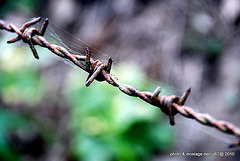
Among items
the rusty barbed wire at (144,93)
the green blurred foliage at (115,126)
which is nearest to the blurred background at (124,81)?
the green blurred foliage at (115,126)

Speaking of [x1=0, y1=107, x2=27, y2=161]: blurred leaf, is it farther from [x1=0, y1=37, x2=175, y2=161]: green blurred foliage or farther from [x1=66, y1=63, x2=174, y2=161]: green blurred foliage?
[x1=66, y1=63, x2=174, y2=161]: green blurred foliage

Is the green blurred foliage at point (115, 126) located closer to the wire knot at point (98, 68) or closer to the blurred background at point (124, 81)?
the blurred background at point (124, 81)

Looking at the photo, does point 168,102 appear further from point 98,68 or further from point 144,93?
point 98,68

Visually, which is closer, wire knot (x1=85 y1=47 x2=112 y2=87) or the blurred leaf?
wire knot (x1=85 y1=47 x2=112 y2=87)

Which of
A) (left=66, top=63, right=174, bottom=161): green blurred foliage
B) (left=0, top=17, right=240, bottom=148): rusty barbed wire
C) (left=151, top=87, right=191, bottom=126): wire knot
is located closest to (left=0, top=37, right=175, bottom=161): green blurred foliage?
(left=66, top=63, right=174, bottom=161): green blurred foliage

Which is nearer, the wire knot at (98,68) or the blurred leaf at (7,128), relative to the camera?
the wire knot at (98,68)

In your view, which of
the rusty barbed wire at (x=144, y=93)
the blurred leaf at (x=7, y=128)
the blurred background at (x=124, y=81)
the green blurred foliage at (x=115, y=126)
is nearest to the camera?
the rusty barbed wire at (x=144, y=93)

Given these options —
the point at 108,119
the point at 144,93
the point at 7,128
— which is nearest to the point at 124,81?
the point at 108,119

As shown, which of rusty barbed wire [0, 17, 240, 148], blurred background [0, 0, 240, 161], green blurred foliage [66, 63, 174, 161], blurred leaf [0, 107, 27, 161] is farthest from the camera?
blurred background [0, 0, 240, 161]
